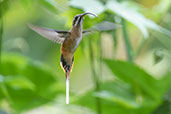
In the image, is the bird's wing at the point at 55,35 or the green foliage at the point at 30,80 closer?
the bird's wing at the point at 55,35

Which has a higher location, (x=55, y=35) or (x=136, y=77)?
(x=136, y=77)

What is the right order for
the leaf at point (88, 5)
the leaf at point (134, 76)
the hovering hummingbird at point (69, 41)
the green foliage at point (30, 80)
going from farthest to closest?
the green foliage at point (30, 80), the leaf at point (134, 76), the leaf at point (88, 5), the hovering hummingbird at point (69, 41)

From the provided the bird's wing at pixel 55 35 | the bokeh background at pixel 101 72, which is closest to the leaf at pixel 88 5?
the bokeh background at pixel 101 72

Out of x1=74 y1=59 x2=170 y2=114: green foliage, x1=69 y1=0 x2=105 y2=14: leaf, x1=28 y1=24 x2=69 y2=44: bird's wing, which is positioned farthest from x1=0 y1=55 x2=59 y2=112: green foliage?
x1=28 y1=24 x2=69 y2=44: bird's wing

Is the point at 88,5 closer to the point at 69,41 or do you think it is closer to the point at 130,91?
the point at 69,41

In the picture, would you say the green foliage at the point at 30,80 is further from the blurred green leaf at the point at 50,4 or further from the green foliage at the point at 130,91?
the blurred green leaf at the point at 50,4

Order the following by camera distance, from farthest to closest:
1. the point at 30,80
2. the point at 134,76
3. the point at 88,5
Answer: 1. the point at 30,80
2. the point at 134,76
3. the point at 88,5

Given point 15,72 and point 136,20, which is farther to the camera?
point 15,72

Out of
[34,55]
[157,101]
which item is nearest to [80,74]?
[34,55]

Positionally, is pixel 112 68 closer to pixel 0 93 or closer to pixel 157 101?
pixel 157 101

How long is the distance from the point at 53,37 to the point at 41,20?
2165mm

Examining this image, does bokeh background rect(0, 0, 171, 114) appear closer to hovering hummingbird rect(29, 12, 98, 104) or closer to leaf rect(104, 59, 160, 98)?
leaf rect(104, 59, 160, 98)

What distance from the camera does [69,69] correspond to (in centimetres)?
38

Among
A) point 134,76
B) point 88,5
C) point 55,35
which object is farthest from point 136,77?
point 55,35
